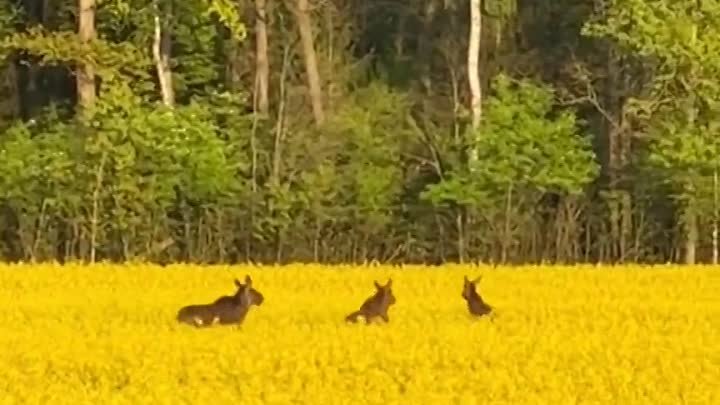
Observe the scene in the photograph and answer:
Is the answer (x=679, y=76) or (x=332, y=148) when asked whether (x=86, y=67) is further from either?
(x=679, y=76)

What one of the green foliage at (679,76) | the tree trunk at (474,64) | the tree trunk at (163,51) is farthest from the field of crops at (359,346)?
the tree trunk at (163,51)

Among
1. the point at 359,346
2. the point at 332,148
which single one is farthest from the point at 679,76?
the point at 359,346

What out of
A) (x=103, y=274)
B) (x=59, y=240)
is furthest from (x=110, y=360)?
(x=59, y=240)

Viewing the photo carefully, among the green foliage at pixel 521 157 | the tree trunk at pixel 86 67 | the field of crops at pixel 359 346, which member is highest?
the tree trunk at pixel 86 67

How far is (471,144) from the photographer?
40875 mm

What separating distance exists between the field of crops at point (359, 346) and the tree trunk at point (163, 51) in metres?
12.2

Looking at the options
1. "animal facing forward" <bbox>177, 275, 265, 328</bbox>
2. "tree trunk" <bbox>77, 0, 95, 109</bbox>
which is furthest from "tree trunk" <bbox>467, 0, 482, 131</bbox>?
"animal facing forward" <bbox>177, 275, 265, 328</bbox>

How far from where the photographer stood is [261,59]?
142ft

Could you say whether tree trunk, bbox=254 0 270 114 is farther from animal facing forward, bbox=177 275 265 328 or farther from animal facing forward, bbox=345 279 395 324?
animal facing forward, bbox=177 275 265 328

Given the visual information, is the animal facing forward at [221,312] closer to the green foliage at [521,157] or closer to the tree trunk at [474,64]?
the green foliage at [521,157]

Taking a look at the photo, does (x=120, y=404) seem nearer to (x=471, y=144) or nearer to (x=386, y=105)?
(x=471, y=144)

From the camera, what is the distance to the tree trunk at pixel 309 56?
42844mm

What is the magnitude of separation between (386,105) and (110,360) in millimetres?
24901

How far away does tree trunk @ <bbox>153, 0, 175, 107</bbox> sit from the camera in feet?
139
